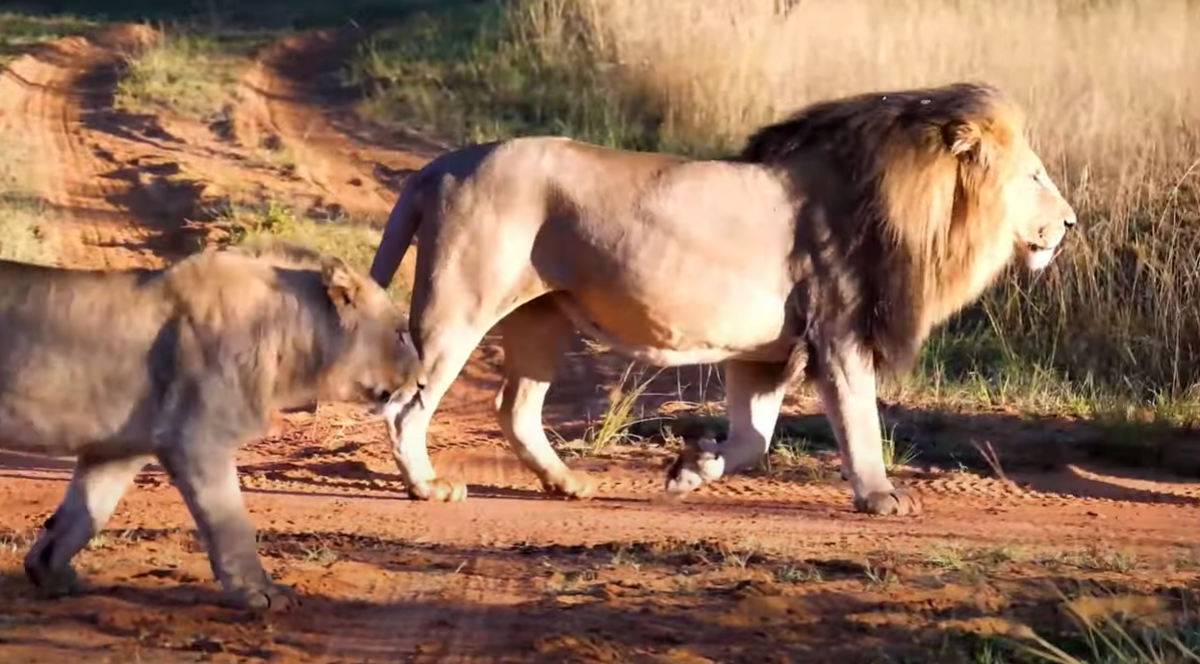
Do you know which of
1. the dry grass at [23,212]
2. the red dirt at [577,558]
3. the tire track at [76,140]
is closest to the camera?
the red dirt at [577,558]

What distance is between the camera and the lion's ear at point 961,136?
25.4 feet

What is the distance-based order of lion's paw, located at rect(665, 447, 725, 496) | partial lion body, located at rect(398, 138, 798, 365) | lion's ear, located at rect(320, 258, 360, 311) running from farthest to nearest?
1. lion's paw, located at rect(665, 447, 725, 496)
2. partial lion body, located at rect(398, 138, 798, 365)
3. lion's ear, located at rect(320, 258, 360, 311)

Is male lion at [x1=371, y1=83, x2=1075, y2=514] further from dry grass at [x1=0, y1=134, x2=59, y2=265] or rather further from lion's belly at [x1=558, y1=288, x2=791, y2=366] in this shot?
dry grass at [x1=0, y1=134, x2=59, y2=265]

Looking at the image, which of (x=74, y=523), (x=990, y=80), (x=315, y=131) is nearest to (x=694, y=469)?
(x=74, y=523)

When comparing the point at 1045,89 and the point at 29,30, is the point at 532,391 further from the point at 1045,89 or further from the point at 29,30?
the point at 29,30

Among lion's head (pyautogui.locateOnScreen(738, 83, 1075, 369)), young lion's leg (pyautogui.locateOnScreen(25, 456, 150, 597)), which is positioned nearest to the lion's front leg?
lion's head (pyautogui.locateOnScreen(738, 83, 1075, 369))

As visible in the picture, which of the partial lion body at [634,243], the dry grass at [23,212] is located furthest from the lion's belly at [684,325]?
the dry grass at [23,212]

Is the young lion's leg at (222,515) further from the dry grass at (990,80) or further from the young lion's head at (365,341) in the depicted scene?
the dry grass at (990,80)

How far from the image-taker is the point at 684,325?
7.63 m

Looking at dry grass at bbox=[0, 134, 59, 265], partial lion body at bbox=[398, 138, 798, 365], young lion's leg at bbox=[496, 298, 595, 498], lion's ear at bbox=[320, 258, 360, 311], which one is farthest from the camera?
dry grass at bbox=[0, 134, 59, 265]

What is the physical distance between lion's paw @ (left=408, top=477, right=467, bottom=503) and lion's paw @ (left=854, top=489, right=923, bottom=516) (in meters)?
1.59

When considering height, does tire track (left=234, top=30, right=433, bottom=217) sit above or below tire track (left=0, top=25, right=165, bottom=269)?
below

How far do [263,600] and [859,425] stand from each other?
2939mm

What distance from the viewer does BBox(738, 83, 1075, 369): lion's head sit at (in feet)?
25.2
